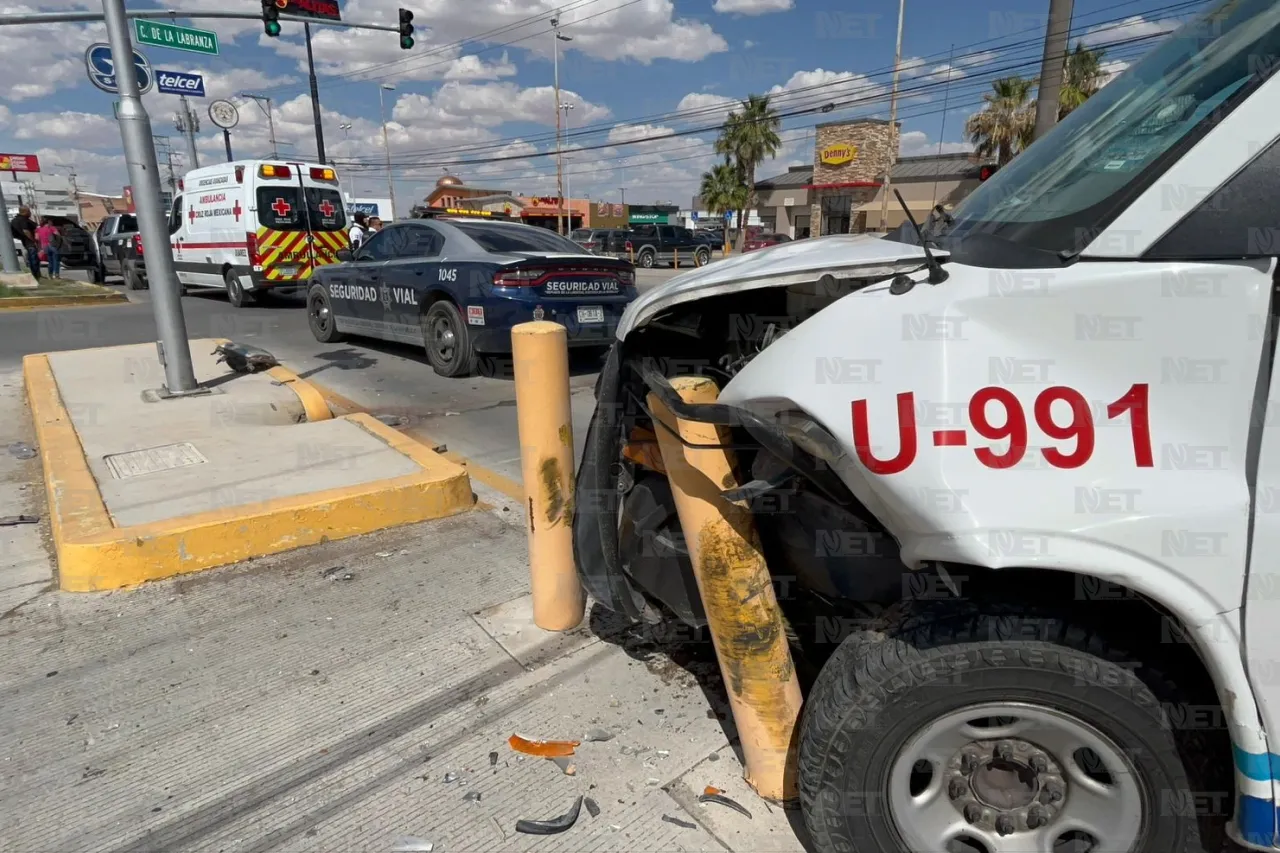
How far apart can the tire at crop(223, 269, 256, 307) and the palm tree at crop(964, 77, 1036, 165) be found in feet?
97.0

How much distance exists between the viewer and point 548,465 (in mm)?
2836

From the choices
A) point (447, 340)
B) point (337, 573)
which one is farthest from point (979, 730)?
point (447, 340)

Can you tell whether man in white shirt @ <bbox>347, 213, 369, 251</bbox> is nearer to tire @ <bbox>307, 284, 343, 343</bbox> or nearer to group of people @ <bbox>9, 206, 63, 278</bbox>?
tire @ <bbox>307, 284, 343, 343</bbox>

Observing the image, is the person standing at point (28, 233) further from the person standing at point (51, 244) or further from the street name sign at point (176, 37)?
the street name sign at point (176, 37)

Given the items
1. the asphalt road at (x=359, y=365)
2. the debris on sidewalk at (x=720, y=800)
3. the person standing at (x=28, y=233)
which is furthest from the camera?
the person standing at (x=28, y=233)

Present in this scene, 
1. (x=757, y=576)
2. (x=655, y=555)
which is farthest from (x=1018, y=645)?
(x=655, y=555)

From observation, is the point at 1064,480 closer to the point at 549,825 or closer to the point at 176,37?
the point at 549,825

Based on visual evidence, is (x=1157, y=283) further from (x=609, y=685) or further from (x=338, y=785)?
(x=338, y=785)

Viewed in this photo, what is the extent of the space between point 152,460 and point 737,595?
13.4 feet

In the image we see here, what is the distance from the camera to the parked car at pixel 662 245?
1195 inches

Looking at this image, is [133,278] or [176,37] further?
[133,278]

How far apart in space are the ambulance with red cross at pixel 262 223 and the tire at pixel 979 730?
44.4 ft

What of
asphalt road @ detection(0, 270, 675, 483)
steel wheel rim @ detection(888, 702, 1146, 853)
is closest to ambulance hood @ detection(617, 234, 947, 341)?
steel wheel rim @ detection(888, 702, 1146, 853)

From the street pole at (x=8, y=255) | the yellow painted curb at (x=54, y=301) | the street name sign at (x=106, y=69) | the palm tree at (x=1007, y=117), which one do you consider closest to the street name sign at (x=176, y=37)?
the street name sign at (x=106, y=69)
